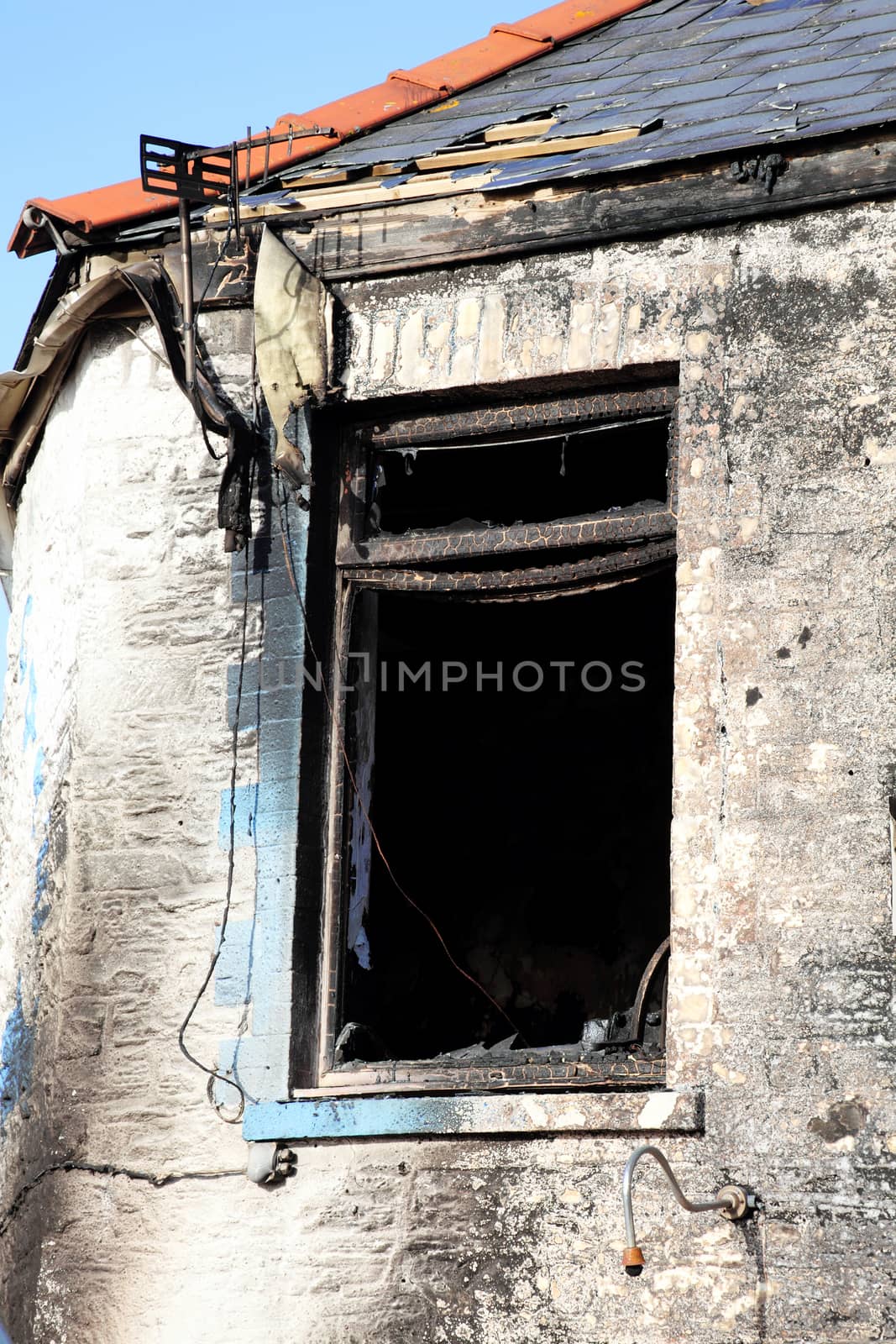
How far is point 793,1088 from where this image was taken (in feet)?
17.1

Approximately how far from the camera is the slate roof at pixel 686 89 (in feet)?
20.4

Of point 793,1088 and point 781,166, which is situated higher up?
point 781,166

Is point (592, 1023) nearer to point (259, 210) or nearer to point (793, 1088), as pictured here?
point (793, 1088)

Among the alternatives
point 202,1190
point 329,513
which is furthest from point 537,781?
point 202,1190

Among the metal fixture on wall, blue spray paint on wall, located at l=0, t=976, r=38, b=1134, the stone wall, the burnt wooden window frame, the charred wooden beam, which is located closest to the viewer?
the metal fixture on wall

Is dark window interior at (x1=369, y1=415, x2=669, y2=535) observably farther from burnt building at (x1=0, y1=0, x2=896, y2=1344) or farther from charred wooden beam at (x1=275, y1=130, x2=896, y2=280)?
charred wooden beam at (x1=275, y1=130, x2=896, y2=280)

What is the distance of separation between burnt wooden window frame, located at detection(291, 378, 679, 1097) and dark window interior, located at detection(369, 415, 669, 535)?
0.07m

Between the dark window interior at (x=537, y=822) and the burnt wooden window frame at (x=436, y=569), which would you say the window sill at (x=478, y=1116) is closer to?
the burnt wooden window frame at (x=436, y=569)

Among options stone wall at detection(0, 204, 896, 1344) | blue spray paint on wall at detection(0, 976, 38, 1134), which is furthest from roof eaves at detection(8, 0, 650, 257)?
blue spray paint on wall at detection(0, 976, 38, 1134)

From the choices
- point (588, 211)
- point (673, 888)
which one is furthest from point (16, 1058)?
point (588, 211)

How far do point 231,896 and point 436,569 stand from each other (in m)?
1.24

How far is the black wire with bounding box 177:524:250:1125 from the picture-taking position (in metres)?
5.79

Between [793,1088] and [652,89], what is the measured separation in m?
3.55

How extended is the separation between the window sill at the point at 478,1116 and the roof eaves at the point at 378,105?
3.14 meters
